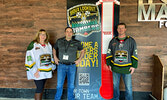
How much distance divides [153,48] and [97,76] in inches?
48.1

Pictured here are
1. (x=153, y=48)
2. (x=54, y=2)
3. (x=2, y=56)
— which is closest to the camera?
(x=153, y=48)

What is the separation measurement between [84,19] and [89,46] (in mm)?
559

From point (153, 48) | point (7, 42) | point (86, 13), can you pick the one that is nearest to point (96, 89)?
point (153, 48)

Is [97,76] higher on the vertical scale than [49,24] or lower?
lower

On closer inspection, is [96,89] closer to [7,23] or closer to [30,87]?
[30,87]

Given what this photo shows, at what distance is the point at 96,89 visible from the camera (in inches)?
99.3

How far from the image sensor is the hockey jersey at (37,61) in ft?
6.65

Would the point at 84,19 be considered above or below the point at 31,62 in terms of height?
above

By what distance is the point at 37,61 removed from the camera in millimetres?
2055

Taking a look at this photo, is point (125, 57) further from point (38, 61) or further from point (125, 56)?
point (38, 61)

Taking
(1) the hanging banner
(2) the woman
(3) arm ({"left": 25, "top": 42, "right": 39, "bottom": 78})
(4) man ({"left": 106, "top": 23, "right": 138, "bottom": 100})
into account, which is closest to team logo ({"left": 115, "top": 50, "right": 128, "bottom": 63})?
(4) man ({"left": 106, "top": 23, "right": 138, "bottom": 100})

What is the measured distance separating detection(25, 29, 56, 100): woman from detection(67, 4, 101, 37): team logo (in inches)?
28.2

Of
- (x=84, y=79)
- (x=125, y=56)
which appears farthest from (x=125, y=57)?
(x=84, y=79)

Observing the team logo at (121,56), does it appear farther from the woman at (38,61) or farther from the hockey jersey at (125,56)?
the woman at (38,61)
